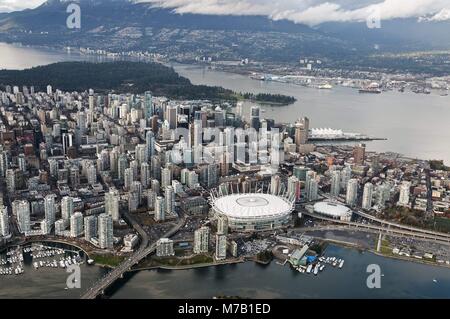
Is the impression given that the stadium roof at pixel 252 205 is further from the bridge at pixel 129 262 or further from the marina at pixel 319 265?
the marina at pixel 319 265

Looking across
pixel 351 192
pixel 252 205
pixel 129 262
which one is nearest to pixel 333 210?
pixel 351 192

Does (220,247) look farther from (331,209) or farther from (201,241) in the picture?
(331,209)

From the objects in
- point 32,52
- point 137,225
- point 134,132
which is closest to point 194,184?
point 137,225

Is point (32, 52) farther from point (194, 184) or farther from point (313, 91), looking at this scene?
point (194, 184)

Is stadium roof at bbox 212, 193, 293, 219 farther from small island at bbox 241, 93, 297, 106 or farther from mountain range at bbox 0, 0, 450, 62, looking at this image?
mountain range at bbox 0, 0, 450, 62

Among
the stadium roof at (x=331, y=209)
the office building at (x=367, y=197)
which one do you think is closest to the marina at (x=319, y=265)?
the stadium roof at (x=331, y=209)
